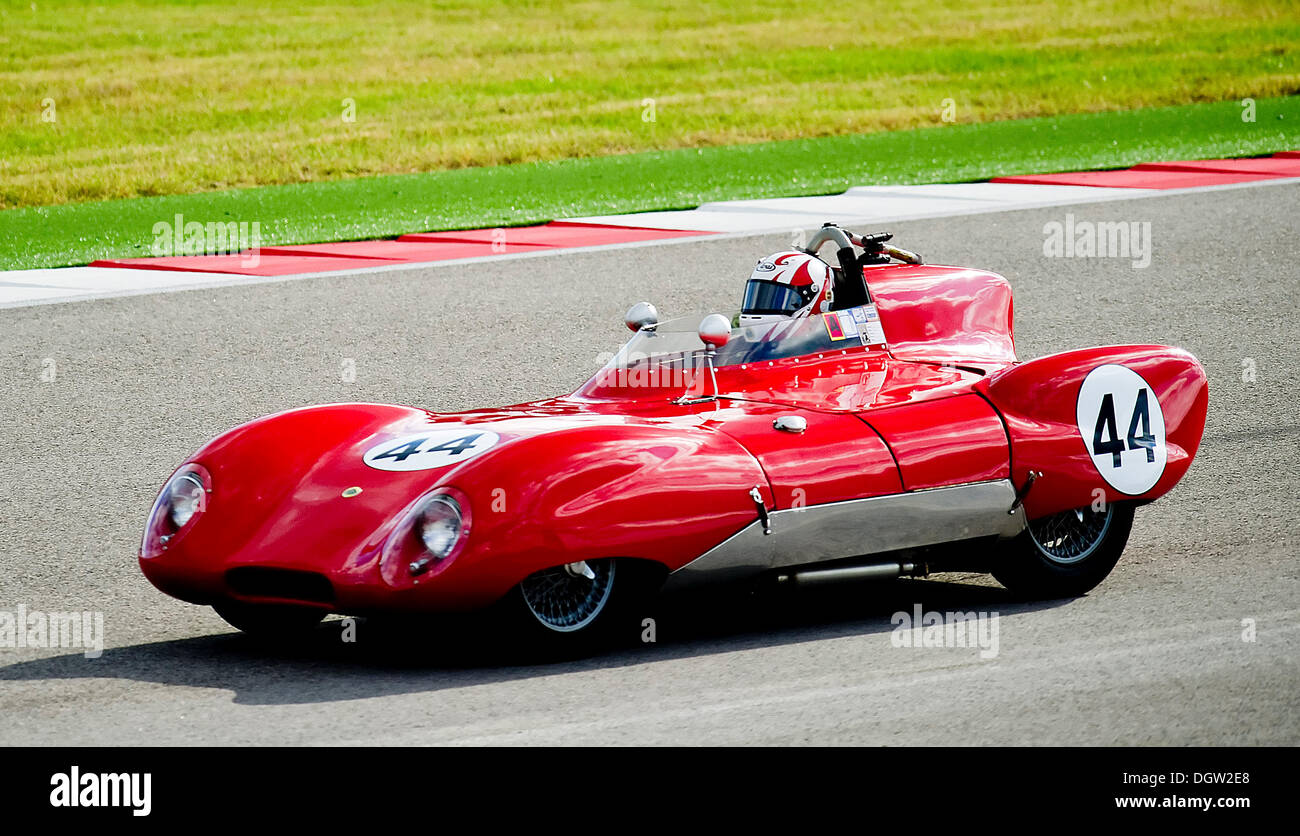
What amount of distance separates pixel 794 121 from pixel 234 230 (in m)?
10.6

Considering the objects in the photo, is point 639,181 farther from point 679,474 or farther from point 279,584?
point 279,584

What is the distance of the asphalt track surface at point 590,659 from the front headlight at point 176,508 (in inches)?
14.4

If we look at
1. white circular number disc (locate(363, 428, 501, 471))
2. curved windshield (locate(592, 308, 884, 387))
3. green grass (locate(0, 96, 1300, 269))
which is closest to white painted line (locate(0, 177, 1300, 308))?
green grass (locate(0, 96, 1300, 269))

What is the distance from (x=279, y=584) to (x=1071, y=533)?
2.91m

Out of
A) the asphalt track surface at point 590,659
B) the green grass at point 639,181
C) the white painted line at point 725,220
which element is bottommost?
the asphalt track surface at point 590,659

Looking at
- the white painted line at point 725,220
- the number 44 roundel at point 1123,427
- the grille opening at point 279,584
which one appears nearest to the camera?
the grille opening at point 279,584

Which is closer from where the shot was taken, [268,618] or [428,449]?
[428,449]

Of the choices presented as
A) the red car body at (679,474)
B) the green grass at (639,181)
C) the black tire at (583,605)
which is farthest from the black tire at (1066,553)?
the green grass at (639,181)

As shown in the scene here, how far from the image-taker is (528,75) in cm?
2900

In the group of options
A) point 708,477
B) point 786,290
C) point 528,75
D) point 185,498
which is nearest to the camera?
point 708,477

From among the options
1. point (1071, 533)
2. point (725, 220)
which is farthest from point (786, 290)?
point (725, 220)

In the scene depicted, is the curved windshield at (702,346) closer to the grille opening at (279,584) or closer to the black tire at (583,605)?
the black tire at (583,605)

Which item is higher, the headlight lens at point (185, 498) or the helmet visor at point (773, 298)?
the helmet visor at point (773, 298)

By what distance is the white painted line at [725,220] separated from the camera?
1283cm
